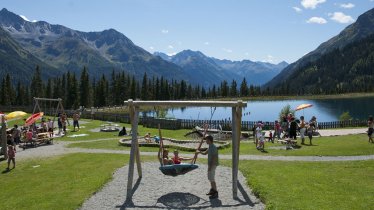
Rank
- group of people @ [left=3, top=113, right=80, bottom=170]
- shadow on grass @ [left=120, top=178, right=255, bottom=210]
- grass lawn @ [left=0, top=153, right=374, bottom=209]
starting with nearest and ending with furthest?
grass lawn @ [left=0, top=153, right=374, bottom=209] < shadow on grass @ [left=120, top=178, right=255, bottom=210] < group of people @ [left=3, top=113, right=80, bottom=170]

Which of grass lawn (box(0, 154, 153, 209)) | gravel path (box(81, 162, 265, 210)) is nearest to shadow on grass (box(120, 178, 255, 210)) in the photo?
gravel path (box(81, 162, 265, 210))

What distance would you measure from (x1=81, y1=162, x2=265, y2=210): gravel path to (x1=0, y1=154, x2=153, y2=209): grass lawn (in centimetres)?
72

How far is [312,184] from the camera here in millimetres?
15359

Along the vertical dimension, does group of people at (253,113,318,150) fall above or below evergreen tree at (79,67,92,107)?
below

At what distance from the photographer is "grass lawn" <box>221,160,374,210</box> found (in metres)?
12.9

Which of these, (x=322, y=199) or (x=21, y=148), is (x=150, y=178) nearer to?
(x=322, y=199)

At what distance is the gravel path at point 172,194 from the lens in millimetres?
13688

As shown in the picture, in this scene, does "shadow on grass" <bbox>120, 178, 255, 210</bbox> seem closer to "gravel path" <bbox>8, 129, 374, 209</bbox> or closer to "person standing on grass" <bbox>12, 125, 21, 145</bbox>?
"gravel path" <bbox>8, 129, 374, 209</bbox>

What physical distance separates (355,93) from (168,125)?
16516cm

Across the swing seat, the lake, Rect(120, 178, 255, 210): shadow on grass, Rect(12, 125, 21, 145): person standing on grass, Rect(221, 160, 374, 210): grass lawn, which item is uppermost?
the lake

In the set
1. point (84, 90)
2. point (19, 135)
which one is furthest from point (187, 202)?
point (84, 90)

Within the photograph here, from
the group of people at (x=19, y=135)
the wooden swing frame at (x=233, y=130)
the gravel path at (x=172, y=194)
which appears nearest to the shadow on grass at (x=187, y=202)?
the gravel path at (x=172, y=194)

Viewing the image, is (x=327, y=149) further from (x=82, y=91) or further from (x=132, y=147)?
(x=82, y=91)

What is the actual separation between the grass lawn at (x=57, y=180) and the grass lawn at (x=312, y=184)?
7.10 meters
